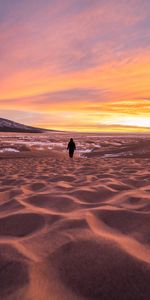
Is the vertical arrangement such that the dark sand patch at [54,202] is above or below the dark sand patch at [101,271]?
below

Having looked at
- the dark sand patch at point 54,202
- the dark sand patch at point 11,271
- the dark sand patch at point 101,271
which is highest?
the dark sand patch at point 101,271

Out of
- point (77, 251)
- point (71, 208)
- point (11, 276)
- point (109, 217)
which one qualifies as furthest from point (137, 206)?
point (11, 276)

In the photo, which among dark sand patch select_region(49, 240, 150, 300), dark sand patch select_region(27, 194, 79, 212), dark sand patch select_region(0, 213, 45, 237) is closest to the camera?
dark sand patch select_region(49, 240, 150, 300)

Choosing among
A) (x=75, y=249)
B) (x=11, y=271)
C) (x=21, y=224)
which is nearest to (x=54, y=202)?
(x=21, y=224)

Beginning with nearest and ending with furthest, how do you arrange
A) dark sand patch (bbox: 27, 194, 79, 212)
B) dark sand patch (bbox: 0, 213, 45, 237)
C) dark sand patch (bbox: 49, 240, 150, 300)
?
1. dark sand patch (bbox: 49, 240, 150, 300)
2. dark sand patch (bbox: 0, 213, 45, 237)
3. dark sand patch (bbox: 27, 194, 79, 212)

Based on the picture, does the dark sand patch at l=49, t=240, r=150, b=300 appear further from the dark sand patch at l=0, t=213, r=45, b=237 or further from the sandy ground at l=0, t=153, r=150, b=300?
the dark sand patch at l=0, t=213, r=45, b=237

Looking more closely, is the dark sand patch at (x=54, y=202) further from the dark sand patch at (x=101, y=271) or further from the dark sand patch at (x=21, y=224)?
the dark sand patch at (x=101, y=271)

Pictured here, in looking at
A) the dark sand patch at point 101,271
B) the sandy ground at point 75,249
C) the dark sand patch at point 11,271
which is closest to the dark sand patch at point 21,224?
the sandy ground at point 75,249

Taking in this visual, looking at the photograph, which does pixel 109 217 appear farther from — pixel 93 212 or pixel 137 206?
pixel 137 206

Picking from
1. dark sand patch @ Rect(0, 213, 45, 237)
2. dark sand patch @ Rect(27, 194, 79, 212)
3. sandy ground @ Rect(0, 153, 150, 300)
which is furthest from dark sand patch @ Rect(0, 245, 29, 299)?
dark sand patch @ Rect(27, 194, 79, 212)

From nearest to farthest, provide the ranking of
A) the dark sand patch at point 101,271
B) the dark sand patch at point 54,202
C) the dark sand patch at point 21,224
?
the dark sand patch at point 101,271, the dark sand patch at point 21,224, the dark sand patch at point 54,202

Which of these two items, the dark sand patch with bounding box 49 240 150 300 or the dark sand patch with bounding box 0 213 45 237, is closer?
the dark sand patch with bounding box 49 240 150 300

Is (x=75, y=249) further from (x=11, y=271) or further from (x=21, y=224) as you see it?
(x=21, y=224)

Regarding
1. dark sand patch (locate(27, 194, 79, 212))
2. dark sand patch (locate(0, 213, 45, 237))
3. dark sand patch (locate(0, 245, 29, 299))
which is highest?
dark sand patch (locate(0, 245, 29, 299))
